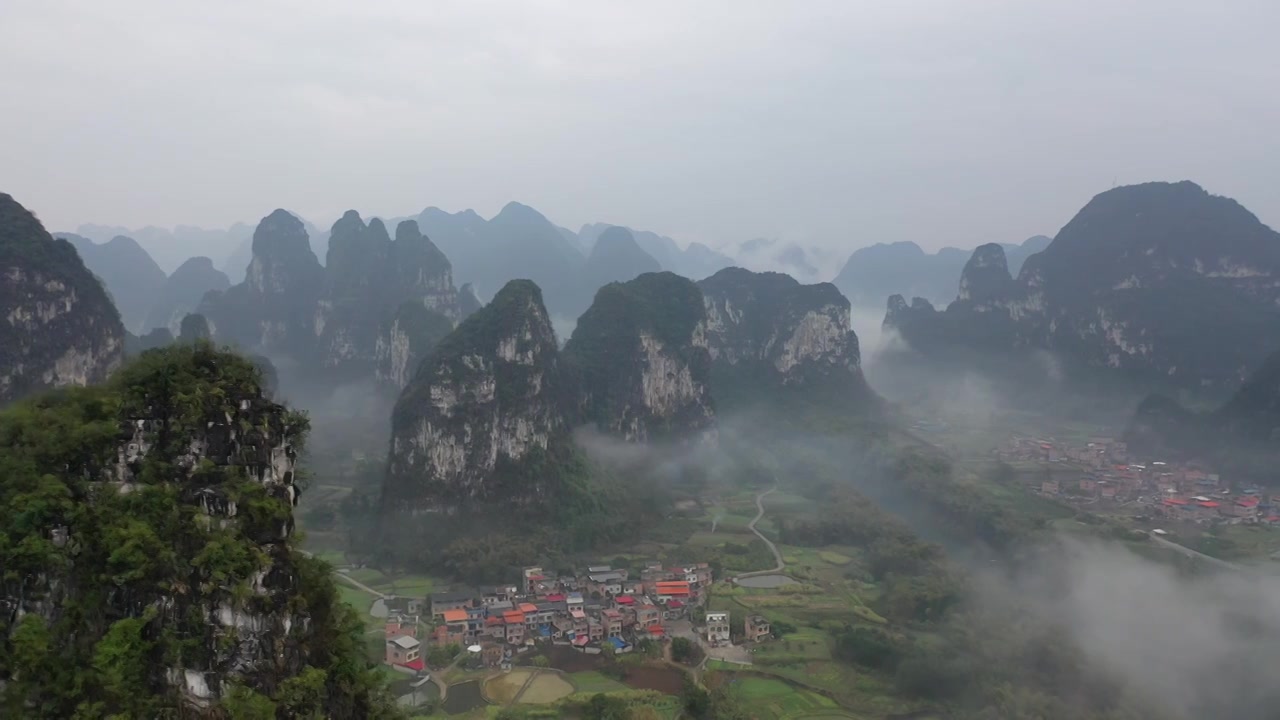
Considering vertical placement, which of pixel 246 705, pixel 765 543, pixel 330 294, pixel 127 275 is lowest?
pixel 765 543

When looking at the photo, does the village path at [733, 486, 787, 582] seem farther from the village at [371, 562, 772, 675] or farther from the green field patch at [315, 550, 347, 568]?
the green field patch at [315, 550, 347, 568]

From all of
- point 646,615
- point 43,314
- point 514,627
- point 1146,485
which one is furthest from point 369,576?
point 1146,485

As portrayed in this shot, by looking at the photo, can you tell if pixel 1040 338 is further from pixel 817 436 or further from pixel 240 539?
pixel 240 539

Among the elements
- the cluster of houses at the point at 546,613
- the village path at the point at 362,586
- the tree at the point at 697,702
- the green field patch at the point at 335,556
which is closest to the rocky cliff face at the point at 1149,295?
the cluster of houses at the point at 546,613

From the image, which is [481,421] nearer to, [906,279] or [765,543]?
[765,543]

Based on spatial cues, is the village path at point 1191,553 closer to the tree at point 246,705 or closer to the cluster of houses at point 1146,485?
the cluster of houses at point 1146,485

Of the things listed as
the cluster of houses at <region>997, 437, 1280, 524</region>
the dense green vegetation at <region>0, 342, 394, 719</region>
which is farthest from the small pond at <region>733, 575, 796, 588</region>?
the dense green vegetation at <region>0, 342, 394, 719</region>
